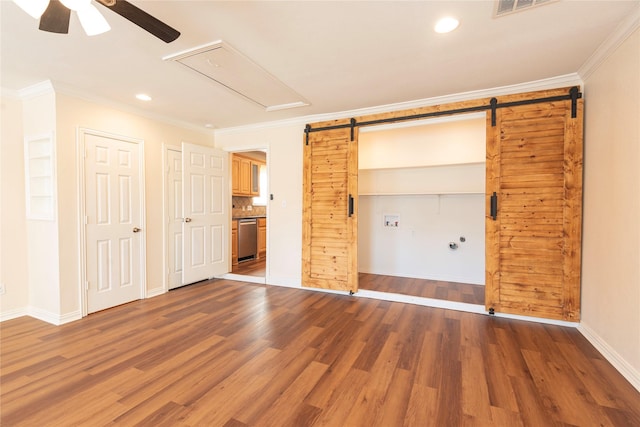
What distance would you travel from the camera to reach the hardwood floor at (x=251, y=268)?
525cm

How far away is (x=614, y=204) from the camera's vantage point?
2.30 metres

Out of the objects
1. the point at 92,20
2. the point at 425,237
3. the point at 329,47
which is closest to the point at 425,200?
the point at 425,237

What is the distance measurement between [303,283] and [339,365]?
2.11m

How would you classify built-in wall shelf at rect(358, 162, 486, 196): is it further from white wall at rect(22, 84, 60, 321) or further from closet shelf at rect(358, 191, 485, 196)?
white wall at rect(22, 84, 60, 321)

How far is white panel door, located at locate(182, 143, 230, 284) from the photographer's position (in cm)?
434

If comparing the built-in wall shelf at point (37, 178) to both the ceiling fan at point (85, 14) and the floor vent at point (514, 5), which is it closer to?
the ceiling fan at point (85, 14)

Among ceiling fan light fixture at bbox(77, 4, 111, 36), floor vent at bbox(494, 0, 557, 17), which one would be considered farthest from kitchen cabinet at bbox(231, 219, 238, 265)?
floor vent at bbox(494, 0, 557, 17)

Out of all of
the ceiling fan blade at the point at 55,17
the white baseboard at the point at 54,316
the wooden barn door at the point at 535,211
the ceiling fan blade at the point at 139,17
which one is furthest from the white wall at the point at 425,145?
the white baseboard at the point at 54,316

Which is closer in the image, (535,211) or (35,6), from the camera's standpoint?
(35,6)

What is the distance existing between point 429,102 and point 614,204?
2.10 metres

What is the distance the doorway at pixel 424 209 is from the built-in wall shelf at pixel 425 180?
0.04 ft

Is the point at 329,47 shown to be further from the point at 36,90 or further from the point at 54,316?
the point at 54,316

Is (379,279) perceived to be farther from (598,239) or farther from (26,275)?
(26,275)

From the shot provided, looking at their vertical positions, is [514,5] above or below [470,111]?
above
